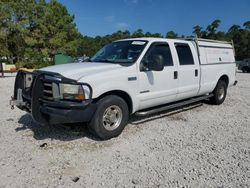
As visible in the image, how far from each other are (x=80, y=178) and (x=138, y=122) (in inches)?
96.4

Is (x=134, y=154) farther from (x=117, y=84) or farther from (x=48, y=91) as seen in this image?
(x=48, y=91)

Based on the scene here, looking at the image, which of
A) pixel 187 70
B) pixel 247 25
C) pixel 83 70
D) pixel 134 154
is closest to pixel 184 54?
pixel 187 70

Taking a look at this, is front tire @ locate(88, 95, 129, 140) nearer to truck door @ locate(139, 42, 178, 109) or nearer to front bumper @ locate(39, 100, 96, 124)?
front bumper @ locate(39, 100, 96, 124)

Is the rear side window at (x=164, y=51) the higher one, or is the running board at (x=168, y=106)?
the rear side window at (x=164, y=51)

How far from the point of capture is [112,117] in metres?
4.57

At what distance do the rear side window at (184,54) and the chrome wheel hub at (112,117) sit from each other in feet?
7.28

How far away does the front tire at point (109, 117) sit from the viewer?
4262mm

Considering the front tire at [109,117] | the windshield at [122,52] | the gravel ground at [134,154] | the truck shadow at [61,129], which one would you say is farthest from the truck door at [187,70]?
the front tire at [109,117]

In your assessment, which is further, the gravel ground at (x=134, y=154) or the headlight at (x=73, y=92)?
the headlight at (x=73, y=92)

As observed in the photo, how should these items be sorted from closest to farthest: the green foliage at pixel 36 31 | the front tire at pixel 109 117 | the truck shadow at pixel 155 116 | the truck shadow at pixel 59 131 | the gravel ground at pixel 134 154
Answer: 1. the gravel ground at pixel 134 154
2. the front tire at pixel 109 117
3. the truck shadow at pixel 59 131
4. the truck shadow at pixel 155 116
5. the green foliage at pixel 36 31

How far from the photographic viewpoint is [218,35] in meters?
48.5

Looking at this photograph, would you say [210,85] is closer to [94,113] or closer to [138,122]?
[138,122]

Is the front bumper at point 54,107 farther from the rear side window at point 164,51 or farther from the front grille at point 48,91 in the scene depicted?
the rear side window at point 164,51

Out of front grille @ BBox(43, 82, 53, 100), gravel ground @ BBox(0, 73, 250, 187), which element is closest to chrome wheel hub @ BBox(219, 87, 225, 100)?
gravel ground @ BBox(0, 73, 250, 187)
